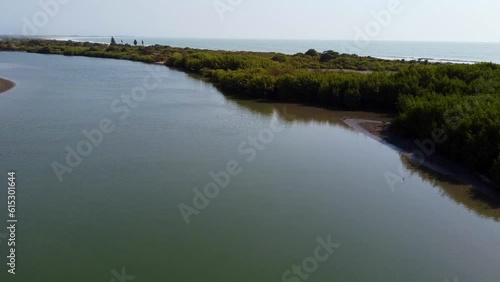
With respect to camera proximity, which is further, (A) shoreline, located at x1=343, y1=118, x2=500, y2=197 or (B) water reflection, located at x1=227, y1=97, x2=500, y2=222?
(A) shoreline, located at x1=343, y1=118, x2=500, y2=197

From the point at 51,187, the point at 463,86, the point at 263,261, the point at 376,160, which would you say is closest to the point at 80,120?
the point at 51,187

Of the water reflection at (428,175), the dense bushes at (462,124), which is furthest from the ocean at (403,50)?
the dense bushes at (462,124)

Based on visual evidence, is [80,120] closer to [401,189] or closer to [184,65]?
[401,189]

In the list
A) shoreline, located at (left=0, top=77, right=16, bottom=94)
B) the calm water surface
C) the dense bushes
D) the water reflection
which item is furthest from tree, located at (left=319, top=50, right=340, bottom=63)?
shoreline, located at (left=0, top=77, right=16, bottom=94)

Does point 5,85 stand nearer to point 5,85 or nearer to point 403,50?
point 5,85

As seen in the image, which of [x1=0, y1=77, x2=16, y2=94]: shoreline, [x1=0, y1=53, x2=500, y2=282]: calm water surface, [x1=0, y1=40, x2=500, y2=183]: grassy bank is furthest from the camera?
[x1=0, y1=77, x2=16, y2=94]: shoreline

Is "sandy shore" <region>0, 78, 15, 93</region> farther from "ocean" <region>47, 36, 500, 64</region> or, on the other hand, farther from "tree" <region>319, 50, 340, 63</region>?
"tree" <region>319, 50, 340, 63</region>

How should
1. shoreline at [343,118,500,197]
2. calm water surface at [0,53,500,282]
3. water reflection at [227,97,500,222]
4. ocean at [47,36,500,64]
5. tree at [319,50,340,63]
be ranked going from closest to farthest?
calm water surface at [0,53,500,282] → water reflection at [227,97,500,222] → shoreline at [343,118,500,197] → tree at [319,50,340,63] → ocean at [47,36,500,64]
